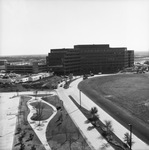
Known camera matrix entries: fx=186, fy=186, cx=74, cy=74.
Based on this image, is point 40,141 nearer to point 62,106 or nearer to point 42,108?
point 42,108

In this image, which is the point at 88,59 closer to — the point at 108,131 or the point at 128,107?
the point at 128,107

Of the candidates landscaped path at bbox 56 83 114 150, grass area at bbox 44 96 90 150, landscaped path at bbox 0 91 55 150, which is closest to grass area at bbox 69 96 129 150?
landscaped path at bbox 56 83 114 150

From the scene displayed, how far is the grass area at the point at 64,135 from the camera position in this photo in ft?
89.7

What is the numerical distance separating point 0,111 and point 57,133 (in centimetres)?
2073

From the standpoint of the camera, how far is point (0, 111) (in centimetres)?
4575

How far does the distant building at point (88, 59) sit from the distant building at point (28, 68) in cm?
787

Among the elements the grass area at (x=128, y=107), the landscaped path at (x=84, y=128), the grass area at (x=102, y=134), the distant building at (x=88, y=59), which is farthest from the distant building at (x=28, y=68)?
the grass area at (x=102, y=134)

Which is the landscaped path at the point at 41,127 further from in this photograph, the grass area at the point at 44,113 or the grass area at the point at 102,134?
the grass area at the point at 102,134

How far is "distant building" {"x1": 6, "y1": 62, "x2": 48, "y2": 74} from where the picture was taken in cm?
12094

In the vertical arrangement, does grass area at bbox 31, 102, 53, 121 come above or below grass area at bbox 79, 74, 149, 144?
below

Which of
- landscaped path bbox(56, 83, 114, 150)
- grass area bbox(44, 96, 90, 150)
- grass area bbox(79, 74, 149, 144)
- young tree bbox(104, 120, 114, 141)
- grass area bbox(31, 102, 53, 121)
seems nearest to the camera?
grass area bbox(44, 96, 90, 150)

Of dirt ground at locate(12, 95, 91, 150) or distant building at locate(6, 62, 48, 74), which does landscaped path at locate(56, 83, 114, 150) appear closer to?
dirt ground at locate(12, 95, 91, 150)

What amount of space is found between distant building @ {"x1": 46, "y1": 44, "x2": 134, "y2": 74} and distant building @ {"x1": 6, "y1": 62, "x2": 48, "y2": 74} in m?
7.87

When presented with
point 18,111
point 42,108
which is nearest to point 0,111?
point 18,111
